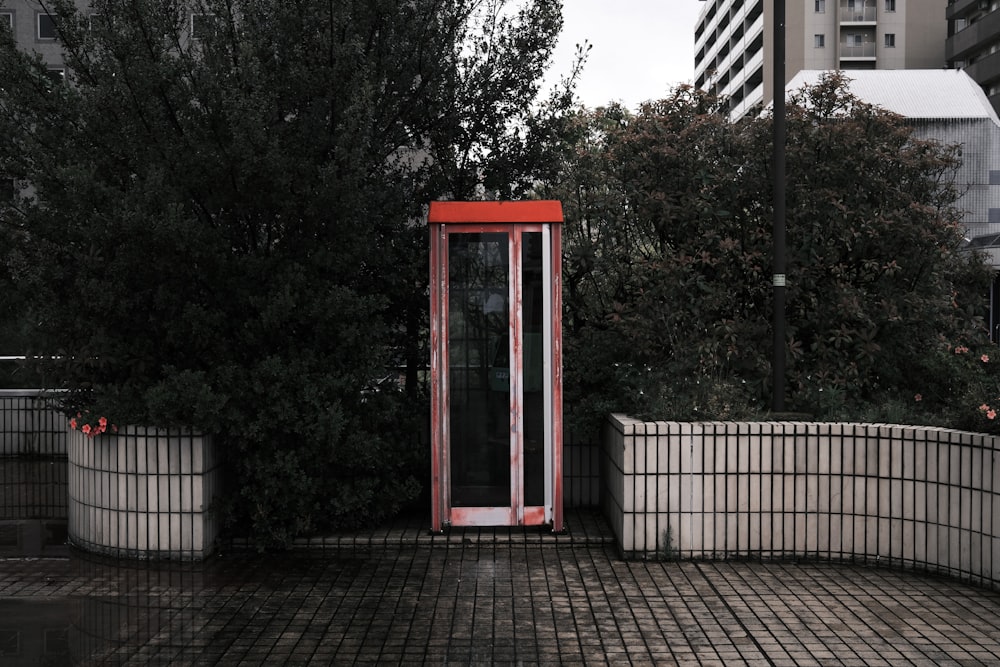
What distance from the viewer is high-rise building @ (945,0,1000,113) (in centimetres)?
6173

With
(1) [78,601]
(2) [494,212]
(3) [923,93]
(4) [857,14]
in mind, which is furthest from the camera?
(4) [857,14]

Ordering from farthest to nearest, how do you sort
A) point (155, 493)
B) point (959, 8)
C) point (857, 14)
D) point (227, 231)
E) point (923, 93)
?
point (857, 14) → point (959, 8) → point (923, 93) → point (227, 231) → point (155, 493)

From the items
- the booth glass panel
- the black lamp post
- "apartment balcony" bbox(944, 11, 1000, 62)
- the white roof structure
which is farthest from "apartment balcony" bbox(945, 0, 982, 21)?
the booth glass panel

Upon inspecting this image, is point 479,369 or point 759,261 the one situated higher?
point 759,261

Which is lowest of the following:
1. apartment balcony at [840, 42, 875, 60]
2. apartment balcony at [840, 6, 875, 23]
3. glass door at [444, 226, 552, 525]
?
glass door at [444, 226, 552, 525]

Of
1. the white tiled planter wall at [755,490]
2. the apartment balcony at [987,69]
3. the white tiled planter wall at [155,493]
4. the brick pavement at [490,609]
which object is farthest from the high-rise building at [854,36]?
the white tiled planter wall at [155,493]

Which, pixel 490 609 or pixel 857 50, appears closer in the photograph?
pixel 490 609

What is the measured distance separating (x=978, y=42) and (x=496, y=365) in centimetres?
6797

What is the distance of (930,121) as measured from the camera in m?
25.7

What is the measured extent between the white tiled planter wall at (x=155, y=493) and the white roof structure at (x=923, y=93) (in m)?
21.2

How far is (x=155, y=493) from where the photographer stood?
699 cm

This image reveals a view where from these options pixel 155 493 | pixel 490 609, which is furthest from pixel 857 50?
pixel 490 609

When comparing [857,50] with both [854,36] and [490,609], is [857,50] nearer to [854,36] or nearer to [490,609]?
[854,36]

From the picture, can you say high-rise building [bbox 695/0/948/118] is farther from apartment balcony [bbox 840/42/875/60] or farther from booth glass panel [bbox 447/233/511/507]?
booth glass panel [bbox 447/233/511/507]
